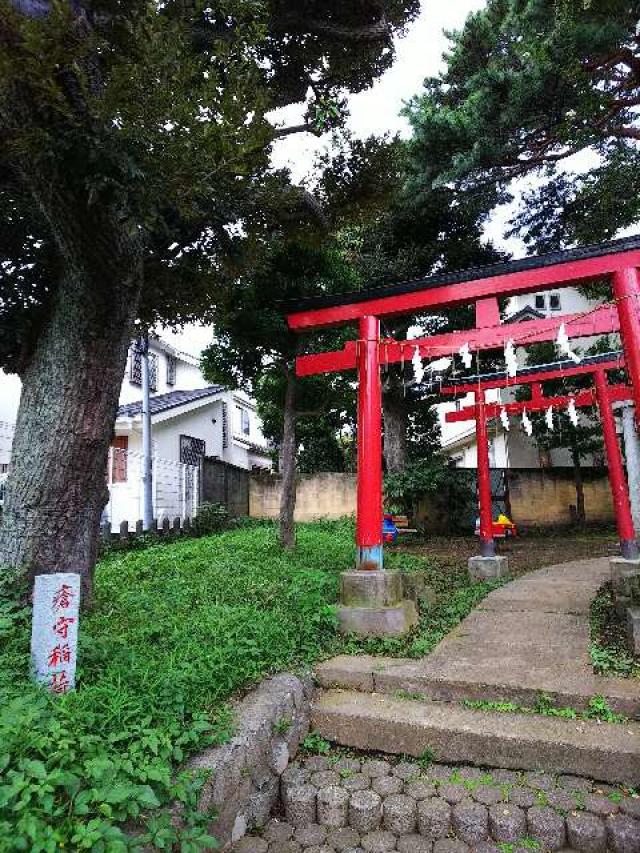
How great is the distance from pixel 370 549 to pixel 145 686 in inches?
123

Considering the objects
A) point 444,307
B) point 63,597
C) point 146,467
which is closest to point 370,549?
point 444,307

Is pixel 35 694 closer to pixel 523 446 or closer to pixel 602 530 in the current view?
pixel 602 530

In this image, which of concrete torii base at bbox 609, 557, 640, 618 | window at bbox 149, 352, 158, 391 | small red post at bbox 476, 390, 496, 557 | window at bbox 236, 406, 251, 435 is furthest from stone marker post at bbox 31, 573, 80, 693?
window at bbox 236, 406, 251, 435

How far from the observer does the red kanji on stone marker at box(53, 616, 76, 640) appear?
3287mm

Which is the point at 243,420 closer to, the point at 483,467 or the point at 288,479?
the point at 288,479

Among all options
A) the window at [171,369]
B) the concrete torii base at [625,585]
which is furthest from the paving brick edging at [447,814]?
the window at [171,369]

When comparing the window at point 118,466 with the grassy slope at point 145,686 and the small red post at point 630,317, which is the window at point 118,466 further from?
the small red post at point 630,317

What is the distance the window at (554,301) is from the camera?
24.8m

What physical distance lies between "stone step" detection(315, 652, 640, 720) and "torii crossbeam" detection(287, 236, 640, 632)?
4.51ft

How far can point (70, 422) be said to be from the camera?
480 centimetres

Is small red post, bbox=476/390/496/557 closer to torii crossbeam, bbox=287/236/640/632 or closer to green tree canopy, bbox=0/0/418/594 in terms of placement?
torii crossbeam, bbox=287/236/640/632

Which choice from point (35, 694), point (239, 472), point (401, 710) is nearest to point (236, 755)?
point (35, 694)

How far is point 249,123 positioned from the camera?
399 centimetres

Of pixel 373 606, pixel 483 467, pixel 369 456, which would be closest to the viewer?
pixel 373 606
